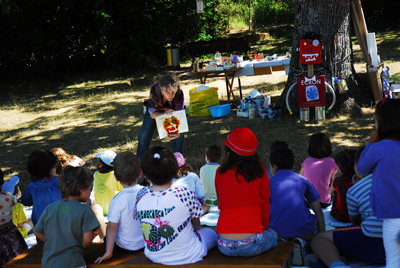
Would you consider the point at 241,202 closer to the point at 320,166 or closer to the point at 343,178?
the point at 343,178

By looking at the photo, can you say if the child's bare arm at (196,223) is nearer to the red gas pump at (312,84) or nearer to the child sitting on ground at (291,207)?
the child sitting on ground at (291,207)

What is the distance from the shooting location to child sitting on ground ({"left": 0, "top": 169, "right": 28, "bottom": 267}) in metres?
3.10

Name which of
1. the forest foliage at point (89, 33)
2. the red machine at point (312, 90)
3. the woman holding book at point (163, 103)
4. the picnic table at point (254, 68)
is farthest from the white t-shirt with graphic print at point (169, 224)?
the forest foliage at point (89, 33)

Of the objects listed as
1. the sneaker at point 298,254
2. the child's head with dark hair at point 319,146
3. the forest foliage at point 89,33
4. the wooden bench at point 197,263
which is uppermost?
the forest foliage at point 89,33

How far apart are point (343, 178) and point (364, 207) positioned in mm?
634

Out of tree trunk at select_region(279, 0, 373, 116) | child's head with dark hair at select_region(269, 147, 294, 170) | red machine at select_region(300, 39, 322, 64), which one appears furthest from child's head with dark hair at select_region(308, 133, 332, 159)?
tree trunk at select_region(279, 0, 373, 116)

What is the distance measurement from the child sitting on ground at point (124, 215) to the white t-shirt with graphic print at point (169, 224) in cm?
23

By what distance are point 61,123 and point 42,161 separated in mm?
6757

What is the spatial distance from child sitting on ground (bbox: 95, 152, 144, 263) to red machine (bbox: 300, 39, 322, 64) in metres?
4.84

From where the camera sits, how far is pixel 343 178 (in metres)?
3.37

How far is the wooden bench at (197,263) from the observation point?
2443 mm

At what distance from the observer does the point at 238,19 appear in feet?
70.2

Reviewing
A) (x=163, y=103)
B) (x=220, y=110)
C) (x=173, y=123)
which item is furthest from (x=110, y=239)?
(x=220, y=110)

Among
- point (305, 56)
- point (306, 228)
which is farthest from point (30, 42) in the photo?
point (306, 228)
